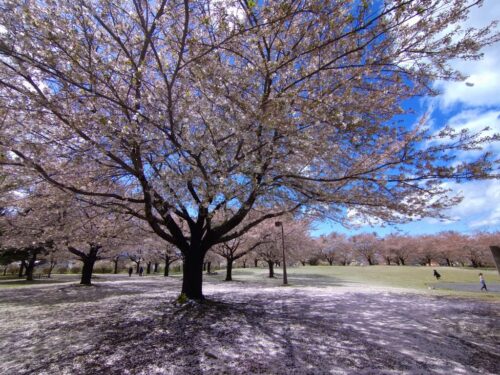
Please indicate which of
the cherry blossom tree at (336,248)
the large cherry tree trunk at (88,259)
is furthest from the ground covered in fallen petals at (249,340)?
the cherry blossom tree at (336,248)

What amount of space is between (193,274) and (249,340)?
191 inches

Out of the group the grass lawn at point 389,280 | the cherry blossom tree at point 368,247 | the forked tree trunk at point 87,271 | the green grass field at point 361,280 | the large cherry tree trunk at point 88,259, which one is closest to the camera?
the large cherry tree trunk at point 88,259

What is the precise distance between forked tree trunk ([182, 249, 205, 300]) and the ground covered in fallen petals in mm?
773

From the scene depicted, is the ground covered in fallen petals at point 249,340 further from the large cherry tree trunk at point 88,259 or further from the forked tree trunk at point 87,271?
the forked tree trunk at point 87,271

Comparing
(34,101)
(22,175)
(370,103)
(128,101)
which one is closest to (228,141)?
(128,101)

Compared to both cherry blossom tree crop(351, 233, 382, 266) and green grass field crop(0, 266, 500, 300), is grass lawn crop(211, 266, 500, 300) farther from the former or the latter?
cherry blossom tree crop(351, 233, 382, 266)

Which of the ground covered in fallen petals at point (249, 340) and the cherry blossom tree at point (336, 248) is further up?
the cherry blossom tree at point (336, 248)

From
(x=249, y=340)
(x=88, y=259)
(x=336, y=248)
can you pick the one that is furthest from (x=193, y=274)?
(x=336, y=248)

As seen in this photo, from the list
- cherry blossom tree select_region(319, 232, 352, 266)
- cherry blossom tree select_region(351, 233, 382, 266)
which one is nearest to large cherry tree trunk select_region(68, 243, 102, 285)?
cherry blossom tree select_region(319, 232, 352, 266)

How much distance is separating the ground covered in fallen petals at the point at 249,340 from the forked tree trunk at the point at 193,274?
0.77 m

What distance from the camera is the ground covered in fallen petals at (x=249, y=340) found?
4527 mm

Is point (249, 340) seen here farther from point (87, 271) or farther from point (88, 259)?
point (87, 271)

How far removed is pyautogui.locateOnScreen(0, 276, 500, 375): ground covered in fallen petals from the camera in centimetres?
453

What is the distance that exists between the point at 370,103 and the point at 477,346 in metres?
5.78
